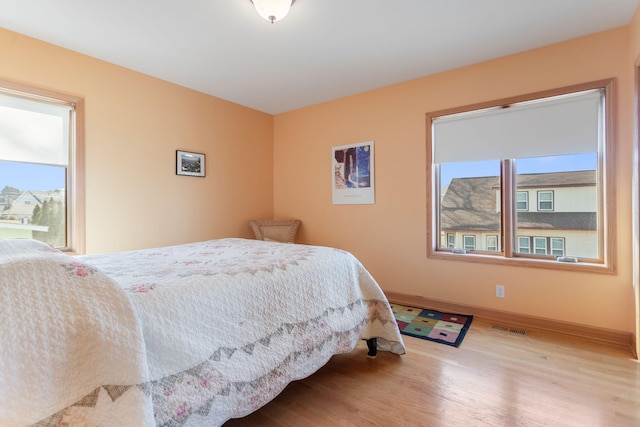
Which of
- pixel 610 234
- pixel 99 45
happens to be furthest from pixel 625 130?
pixel 99 45

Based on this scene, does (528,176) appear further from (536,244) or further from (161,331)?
(161,331)

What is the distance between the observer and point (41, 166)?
2.57m

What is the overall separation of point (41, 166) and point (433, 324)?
372cm

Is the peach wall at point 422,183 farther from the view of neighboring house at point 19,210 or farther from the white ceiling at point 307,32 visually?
the view of neighboring house at point 19,210

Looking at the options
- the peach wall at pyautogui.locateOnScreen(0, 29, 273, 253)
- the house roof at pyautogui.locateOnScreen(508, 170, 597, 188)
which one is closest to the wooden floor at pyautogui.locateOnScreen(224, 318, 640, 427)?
the house roof at pyautogui.locateOnScreen(508, 170, 597, 188)

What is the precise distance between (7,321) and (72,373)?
0.21 m

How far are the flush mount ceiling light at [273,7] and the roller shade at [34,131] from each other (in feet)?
6.54

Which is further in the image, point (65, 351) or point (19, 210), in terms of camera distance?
point (19, 210)

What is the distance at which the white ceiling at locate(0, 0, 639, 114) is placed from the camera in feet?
6.88

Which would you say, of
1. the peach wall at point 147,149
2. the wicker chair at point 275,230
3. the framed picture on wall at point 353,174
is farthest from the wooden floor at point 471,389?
the peach wall at point 147,149

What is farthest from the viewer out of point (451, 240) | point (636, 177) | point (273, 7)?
point (451, 240)

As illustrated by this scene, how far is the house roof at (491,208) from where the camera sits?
2602 millimetres

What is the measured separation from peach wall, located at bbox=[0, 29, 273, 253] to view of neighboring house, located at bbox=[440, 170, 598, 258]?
260cm

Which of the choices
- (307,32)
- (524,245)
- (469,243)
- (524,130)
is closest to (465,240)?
(469,243)
